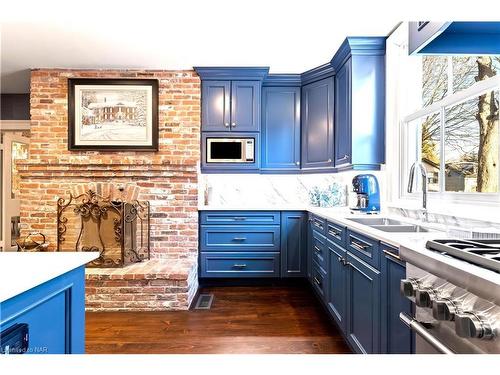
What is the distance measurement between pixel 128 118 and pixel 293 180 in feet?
7.30

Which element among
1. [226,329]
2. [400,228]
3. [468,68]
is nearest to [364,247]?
[400,228]

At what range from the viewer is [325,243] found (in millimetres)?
2875

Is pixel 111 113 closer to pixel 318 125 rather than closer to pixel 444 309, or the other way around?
pixel 318 125

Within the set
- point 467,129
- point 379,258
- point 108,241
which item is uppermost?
point 467,129

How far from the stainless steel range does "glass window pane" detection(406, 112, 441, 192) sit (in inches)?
59.6

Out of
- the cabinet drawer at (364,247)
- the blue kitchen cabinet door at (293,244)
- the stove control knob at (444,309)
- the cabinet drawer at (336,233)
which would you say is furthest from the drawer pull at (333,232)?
the stove control knob at (444,309)

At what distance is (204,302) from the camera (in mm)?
3297

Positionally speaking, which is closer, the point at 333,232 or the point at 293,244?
the point at 333,232

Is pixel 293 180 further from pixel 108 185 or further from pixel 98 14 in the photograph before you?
pixel 98 14

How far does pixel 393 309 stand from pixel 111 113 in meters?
3.61

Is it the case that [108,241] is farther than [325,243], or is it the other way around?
[108,241]

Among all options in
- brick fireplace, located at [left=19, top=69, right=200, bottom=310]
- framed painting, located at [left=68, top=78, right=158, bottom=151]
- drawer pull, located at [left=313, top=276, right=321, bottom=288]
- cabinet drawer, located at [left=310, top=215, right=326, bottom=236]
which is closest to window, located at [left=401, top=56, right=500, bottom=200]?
cabinet drawer, located at [left=310, top=215, right=326, bottom=236]

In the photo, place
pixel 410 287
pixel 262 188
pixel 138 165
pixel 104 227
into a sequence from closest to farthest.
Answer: pixel 410 287
pixel 104 227
pixel 138 165
pixel 262 188
